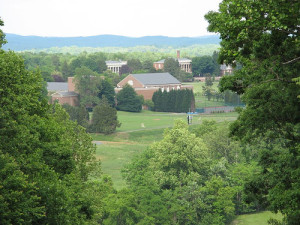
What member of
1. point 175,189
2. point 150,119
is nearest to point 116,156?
point 175,189

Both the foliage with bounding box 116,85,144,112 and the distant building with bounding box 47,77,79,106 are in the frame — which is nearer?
the foliage with bounding box 116,85,144,112

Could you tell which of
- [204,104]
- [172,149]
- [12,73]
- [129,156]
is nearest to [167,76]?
[204,104]

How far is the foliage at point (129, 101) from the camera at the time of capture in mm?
155250

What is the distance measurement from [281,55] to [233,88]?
106 inches

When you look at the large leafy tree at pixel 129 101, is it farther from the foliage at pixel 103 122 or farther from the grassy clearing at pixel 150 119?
the foliage at pixel 103 122

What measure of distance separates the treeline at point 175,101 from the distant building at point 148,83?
7681 millimetres

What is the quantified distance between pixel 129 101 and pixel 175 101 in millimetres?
13010

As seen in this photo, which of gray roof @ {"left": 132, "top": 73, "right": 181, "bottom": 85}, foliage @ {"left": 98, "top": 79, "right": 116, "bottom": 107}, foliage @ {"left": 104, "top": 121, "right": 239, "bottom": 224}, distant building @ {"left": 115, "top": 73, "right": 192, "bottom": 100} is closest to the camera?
foliage @ {"left": 104, "top": 121, "right": 239, "bottom": 224}

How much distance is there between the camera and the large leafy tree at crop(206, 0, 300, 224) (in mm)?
17094

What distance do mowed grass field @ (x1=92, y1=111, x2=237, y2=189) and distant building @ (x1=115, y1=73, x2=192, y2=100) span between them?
1516 cm

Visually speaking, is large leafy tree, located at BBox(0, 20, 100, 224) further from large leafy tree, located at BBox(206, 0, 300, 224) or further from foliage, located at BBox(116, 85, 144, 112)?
foliage, located at BBox(116, 85, 144, 112)

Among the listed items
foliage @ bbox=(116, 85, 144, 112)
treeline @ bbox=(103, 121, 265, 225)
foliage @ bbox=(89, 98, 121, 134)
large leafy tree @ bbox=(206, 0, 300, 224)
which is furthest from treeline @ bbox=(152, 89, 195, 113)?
large leafy tree @ bbox=(206, 0, 300, 224)

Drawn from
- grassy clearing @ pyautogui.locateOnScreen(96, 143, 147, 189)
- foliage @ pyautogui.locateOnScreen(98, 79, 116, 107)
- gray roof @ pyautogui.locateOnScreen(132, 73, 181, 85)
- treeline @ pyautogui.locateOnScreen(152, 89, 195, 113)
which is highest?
gray roof @ pyautogui.locateOnScreen(132, 73, 181, 85)

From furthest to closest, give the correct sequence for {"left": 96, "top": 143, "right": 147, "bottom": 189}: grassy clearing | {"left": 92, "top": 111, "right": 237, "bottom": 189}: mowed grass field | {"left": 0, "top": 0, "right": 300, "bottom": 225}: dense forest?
{"left": 92, "top": 111, "right": 237, "bottom": 189}: mowed grass field, {"left": 96, "top": 143, "right": 147, "bottom": 189}: grassy clearing, {"left": 0, "top": 0, "right": 300, "bottom": 225}: dense forest
